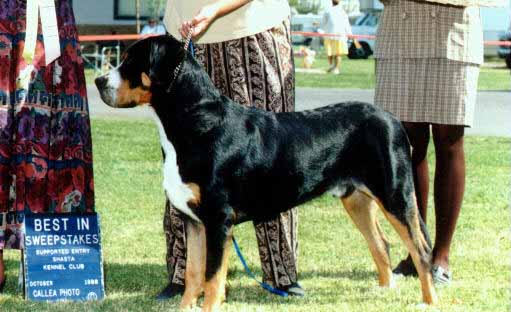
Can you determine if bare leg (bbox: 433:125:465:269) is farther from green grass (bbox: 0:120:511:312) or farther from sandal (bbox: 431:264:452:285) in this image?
green grass (bbox: 0:120:511:312)

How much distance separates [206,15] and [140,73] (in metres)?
0.41

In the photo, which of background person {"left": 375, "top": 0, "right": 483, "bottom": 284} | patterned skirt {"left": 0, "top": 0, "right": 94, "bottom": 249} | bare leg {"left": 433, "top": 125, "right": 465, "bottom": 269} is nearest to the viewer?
patterned skirt {"left": 0, "top": 0, "right": 94, "bottom": 249}

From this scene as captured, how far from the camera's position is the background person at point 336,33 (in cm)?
2498

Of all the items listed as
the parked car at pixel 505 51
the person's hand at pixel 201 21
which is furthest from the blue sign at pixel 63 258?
the parked car at pixel 505 51

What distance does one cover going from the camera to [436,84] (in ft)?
16.7

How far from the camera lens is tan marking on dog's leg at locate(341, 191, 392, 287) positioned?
4961 millimetres

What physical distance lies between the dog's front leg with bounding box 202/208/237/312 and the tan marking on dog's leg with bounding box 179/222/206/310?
210 mm

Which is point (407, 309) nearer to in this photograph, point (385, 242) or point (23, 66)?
point (385, 242)

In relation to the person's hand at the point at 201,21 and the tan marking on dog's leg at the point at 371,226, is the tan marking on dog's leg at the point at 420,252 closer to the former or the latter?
the tan marking on dog's leg at the point at 371,226

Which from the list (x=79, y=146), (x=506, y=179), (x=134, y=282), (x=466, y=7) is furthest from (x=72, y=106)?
(x=506, y=179)

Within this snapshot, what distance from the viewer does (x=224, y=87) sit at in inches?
187

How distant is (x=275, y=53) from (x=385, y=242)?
4.05ft

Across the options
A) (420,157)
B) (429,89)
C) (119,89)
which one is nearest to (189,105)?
(119,89)

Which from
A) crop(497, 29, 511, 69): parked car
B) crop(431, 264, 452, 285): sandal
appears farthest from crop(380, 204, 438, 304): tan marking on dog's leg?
crop(497, 29, 511, 69): parked car
